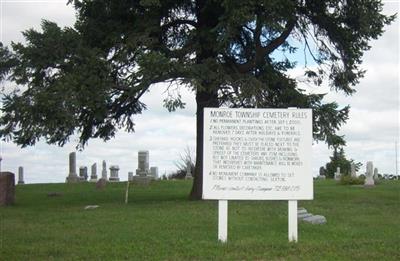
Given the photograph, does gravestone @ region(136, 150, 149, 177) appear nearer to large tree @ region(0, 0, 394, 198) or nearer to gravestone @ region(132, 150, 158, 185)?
gravestone @ region(132, 150, 158, 185)

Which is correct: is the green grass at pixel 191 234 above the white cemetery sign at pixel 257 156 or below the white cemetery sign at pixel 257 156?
below

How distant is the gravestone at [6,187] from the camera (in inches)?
819

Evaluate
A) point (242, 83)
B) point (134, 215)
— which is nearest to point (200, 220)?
point (134, 215)

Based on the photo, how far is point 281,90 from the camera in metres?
23.1

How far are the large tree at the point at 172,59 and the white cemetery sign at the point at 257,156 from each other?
8286mm

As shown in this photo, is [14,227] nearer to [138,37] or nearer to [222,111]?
[222,111]

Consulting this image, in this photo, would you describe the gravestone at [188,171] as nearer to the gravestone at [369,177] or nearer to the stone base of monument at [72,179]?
the stone base of monument at [72,179]

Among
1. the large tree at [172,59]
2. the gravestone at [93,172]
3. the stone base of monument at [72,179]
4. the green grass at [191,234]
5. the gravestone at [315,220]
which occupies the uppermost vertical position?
the large tree at [172,59]

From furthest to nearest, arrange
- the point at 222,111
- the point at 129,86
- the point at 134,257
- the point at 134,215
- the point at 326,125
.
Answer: the point at 326,125 < the point at 129,86 < the point at 134,215 < the point at 222,111 < the point at 134,257

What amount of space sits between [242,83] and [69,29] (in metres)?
6.20

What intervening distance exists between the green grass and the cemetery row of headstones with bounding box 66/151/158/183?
18.2 metres

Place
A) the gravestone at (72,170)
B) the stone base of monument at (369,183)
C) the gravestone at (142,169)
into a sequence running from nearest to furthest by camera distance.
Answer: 1. the stone base of monument at (369,183)
2. the gravestone at (142,169)
3. the gravestone at (72,170)

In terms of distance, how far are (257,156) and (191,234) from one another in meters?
2.13

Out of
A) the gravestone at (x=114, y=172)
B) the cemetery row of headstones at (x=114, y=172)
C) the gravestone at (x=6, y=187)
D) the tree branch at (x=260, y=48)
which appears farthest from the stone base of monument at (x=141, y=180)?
the gravestone at (x=6, y=187)
